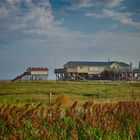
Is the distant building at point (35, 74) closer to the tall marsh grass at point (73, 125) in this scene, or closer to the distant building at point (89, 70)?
the distant building at point (89, 70)

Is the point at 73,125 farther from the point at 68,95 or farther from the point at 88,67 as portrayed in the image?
the point at 88,67

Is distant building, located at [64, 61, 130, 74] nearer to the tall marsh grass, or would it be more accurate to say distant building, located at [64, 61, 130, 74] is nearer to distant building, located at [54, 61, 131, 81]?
distant building, located at [54, 61, 131, 81]

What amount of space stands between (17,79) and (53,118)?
93.0 metres

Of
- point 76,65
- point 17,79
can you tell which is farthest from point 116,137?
point 17,79

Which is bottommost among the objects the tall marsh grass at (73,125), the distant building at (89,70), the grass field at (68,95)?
the grass field at (68,95)

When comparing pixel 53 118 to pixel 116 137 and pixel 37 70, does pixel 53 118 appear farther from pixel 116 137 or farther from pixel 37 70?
pixel 37 70

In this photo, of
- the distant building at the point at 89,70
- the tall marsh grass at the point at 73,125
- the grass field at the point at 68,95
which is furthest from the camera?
the distant building at the point at 89,70

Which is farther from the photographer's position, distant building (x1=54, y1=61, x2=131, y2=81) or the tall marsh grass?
distant building (x1=54, y1=61, x2=131, y2=81)

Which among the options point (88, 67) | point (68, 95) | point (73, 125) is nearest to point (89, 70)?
point (88, 67)

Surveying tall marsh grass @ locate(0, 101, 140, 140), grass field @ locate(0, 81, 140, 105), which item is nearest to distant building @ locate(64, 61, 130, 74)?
grass field @ locate(0, 81, 140, 105)

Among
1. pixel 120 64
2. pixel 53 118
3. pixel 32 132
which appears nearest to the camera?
pixel 32 132

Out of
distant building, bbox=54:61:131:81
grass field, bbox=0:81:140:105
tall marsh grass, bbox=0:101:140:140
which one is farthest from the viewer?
distant building, bbox=54:61:131:81

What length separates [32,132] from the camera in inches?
288

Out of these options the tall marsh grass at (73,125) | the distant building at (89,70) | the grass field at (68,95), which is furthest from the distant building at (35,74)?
the tall marsh grass at (73,125)
